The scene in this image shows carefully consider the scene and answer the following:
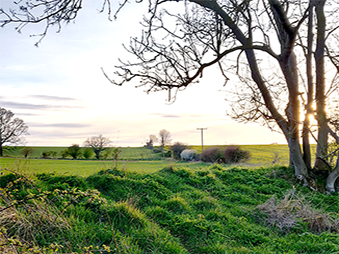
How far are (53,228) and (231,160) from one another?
53.4 ft

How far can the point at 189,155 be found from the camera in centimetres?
2433

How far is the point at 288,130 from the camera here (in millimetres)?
9289

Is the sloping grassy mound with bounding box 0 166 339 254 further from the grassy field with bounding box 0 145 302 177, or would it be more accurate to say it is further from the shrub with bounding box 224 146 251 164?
the shrub with bounding box 224 146 251 164

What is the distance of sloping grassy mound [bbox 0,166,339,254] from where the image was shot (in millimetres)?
4191

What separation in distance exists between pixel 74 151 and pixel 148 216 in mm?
24323

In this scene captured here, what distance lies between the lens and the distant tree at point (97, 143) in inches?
1054

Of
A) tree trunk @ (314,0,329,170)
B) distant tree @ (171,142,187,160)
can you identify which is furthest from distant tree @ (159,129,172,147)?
tree trunk @ (314,0,329,170)

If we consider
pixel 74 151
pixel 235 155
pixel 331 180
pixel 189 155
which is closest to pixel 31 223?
pixel 331 180

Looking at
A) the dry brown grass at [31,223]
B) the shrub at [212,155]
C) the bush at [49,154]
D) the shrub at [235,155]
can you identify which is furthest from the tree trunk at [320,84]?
the bush at [49,154]

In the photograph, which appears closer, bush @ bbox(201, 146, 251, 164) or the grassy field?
the grassy field

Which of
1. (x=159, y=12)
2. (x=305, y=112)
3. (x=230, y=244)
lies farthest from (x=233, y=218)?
(x=159, y=12)

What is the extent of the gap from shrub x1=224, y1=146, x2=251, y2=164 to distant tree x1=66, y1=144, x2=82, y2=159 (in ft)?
50.6

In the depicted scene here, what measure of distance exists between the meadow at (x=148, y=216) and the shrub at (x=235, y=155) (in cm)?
1136

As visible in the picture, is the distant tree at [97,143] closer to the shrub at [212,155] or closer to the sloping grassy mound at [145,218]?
the shrub at [212,155]
